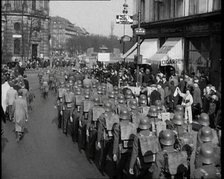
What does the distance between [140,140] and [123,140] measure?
1.19 meters

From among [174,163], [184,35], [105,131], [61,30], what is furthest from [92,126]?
[61,30]

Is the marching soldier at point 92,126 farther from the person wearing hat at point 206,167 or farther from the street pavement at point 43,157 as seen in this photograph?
the person wearing hat at point 206,167

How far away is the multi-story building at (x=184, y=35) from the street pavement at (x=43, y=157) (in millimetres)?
10654

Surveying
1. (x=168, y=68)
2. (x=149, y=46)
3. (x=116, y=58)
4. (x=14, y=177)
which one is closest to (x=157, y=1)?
(x=149, y=46)

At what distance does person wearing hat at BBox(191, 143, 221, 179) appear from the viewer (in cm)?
536

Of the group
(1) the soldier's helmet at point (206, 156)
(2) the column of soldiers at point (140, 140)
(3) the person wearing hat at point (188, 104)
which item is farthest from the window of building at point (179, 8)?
(1) the soldier's helmet at point (206, 156)

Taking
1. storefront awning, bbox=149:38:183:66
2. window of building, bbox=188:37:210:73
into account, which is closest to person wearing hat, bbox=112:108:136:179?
window of building, bbox=188:37:210:73

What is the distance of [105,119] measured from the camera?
31.2 feet

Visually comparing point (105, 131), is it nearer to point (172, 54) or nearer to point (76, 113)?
point (76, 113)

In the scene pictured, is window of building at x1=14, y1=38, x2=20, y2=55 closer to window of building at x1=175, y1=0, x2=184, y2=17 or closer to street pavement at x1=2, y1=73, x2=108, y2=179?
window of building at x1=175, y1=0, x2=184, y2=17

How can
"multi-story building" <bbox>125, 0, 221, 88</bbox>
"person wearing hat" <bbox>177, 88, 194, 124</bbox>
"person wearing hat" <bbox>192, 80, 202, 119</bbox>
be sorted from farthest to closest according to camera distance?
"multi-story building" <bbox>125, 0, 221, 88</bbox> → "person wearing hat" <bbox>192, 80, 202, 119</bbox> → "person wearing hat" <bbox>177, 88, 194, 124</bbox>

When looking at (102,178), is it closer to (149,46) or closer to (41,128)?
(41,128)

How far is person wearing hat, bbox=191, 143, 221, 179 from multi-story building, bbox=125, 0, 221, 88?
16.1 m

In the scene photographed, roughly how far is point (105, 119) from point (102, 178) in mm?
1381
